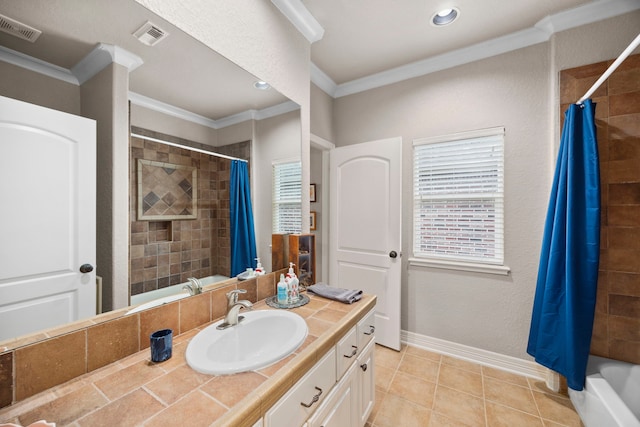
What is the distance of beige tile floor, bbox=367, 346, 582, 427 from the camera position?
1.63 metres

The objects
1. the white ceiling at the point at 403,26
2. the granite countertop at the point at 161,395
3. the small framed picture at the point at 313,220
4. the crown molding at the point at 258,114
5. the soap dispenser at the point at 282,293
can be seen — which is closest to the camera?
the granite countertop at the point at 161,395

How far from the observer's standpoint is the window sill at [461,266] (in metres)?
2.13

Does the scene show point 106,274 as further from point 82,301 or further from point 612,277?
point 612,277

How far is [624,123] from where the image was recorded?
1.70 metres

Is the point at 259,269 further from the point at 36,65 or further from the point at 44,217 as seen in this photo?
the point at 36,65

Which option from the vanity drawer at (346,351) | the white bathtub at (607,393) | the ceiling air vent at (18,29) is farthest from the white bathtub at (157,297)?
the white bathtub at (607,393)

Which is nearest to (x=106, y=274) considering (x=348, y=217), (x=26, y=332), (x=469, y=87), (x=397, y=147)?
(x=26, y=332)

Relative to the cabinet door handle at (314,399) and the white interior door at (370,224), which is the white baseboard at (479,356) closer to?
the white interior door at (370,224)

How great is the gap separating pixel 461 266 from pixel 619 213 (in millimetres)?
1055

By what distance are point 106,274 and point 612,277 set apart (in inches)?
114

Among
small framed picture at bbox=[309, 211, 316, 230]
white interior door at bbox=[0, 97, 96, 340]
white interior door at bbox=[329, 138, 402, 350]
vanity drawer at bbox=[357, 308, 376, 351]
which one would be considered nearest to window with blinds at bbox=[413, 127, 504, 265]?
white interior door at bbox=[329, 138, 402, 350]

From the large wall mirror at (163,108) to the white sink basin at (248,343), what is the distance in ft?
0.94

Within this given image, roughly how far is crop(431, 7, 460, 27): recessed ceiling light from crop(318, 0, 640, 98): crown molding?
445mm

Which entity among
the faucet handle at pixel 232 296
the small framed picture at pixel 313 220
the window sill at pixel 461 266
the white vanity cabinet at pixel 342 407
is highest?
the small framed picture at pixel 313 220
